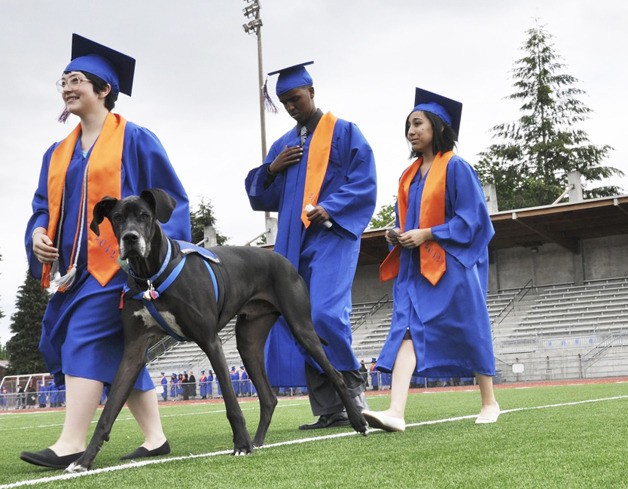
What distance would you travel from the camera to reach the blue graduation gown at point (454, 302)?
5918 mm

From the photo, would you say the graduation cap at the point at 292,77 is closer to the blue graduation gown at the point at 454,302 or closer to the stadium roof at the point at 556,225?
the blue graduation gown at the point at 454,302

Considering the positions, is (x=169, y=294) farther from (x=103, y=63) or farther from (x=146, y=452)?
(x=103, y=63)

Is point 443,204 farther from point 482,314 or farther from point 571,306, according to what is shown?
point 571,306

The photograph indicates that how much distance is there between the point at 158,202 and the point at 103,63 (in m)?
1.30

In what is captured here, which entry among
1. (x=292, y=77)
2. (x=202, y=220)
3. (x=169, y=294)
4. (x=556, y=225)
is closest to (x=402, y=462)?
(x=169, y=294)

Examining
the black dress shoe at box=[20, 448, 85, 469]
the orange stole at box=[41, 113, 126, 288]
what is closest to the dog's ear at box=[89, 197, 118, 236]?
the orange stole at box=[41, 113, 126, 288]

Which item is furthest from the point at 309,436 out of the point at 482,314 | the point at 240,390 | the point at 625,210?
the point at 625,210

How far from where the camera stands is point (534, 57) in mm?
53188

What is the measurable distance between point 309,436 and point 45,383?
33245mm

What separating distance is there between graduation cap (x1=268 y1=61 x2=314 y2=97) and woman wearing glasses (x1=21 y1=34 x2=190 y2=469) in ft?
4.73

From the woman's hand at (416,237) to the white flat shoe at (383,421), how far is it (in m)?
1.20

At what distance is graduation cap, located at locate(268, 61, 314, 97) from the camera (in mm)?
6512

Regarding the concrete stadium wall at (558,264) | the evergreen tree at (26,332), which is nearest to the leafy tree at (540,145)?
the concrete stadium wall at (558,264)

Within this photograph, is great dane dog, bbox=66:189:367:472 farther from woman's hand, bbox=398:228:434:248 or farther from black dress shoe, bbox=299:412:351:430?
black dress shoe, bbox=299:412:351:430
